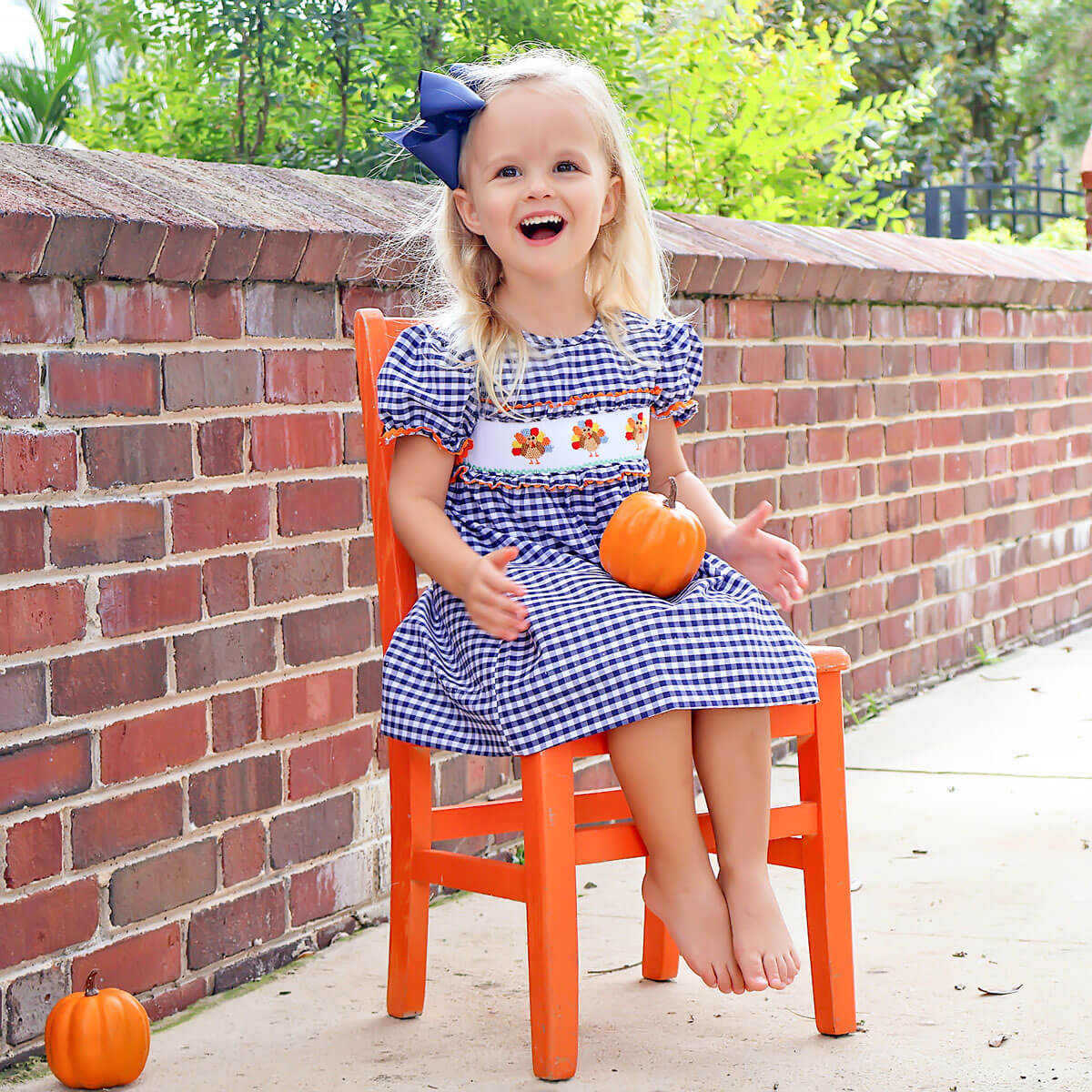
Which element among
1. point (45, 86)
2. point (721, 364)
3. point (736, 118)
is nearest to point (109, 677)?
point (721, 364)

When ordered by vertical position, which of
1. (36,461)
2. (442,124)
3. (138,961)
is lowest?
(138,961)

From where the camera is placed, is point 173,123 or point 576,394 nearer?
point 576,394

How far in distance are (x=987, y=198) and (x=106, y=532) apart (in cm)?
1077

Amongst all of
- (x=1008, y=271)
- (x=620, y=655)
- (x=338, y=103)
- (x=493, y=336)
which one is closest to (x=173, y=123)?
(x=338, y=103)

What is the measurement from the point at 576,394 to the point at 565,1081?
0.97m

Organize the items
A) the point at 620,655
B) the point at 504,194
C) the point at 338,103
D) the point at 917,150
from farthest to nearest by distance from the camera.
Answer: the point at 917,150 → the point at 338,103 → the point at 504,194 → the point at 620,655

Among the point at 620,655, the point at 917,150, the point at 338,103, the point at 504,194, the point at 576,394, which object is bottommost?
the point at 620,655

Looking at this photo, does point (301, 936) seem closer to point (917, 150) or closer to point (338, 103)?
point (338, 103)

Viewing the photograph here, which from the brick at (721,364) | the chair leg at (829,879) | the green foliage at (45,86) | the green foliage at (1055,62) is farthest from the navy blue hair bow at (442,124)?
the green foliage at (1055,62)

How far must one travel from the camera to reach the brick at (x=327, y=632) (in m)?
2.73

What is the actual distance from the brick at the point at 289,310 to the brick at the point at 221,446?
6.4 inches

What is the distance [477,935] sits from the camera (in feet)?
9.29

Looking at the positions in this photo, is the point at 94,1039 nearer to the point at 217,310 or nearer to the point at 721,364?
the point at 217,310

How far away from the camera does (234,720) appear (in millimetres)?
2605
